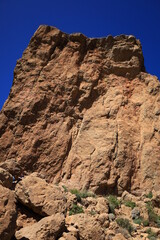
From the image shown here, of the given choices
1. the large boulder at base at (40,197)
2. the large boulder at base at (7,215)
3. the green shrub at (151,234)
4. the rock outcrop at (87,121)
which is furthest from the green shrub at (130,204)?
the large boulder at base at (7,215)

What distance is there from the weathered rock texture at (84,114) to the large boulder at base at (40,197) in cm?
516

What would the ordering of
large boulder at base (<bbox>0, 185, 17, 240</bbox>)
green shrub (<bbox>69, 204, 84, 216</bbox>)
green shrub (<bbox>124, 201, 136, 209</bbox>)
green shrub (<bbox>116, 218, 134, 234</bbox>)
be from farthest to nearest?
green shrub (<bbox>124, 201, 136, 209</bbox>) < green shrub (<bbox>116, 218, 134, 234</bbox>) < green shrub (<bbox>69, 204, 84, 216</bbox>) < large boulder at base (<bbox>0, 185, 17, 240</bbox>)

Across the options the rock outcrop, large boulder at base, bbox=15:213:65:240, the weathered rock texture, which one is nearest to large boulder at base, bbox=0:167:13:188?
large boulder at base, bbox=15:213:65:240

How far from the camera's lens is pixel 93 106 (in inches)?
621

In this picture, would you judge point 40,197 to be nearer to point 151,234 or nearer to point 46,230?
point 46,230

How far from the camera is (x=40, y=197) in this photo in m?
7.60

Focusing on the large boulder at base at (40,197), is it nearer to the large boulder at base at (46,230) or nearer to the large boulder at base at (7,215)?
the large boulder at base at (46,230)

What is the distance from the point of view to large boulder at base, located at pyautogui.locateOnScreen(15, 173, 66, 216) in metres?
7.42

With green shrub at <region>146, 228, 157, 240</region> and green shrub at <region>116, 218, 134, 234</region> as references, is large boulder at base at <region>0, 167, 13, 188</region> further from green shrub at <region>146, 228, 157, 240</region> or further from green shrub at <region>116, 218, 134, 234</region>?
green shrub at <region>146, 228, 157, 240</region>

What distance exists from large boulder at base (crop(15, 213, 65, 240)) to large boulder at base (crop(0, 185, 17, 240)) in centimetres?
55

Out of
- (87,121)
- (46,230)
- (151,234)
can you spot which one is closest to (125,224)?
(151,234)

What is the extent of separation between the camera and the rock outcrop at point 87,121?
42.5 feet

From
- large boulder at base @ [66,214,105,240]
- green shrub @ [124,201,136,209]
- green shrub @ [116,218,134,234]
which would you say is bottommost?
large boulder at base @ [66,214,105,240]

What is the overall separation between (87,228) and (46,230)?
50.7 inches
